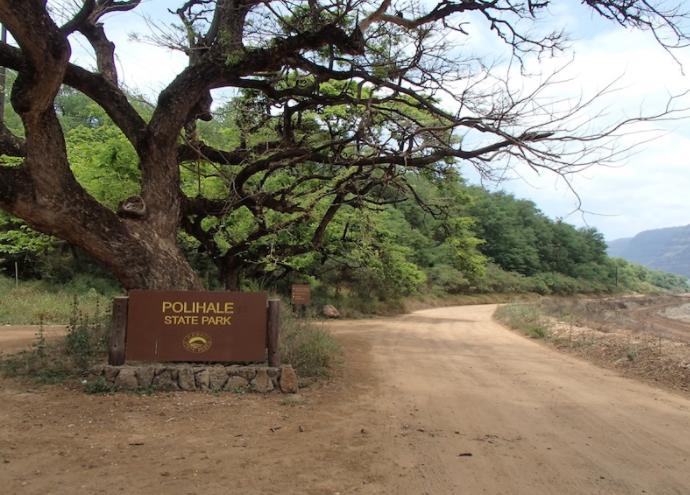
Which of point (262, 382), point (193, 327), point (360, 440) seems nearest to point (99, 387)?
point (193, 327)

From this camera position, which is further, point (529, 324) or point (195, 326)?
point (529, 324)

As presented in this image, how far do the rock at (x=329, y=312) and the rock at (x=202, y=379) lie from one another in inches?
845

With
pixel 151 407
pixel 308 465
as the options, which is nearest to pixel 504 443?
pixel 308 465

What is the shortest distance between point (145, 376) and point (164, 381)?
0.28m

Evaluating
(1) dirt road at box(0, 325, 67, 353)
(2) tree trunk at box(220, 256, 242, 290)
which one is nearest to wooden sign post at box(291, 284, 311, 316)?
(2) tree trunk at box(220, 256, 242, 290)

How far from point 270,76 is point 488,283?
2116 inches

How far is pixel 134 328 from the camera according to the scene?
8.80 meters

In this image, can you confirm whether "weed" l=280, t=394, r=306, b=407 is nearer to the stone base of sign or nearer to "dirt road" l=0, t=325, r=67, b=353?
the stone base of sign

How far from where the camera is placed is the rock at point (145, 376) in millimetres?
8484

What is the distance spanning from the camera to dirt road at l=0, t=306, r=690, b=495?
17.0ft

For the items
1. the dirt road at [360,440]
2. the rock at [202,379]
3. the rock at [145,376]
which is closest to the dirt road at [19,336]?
the dirt road at [360,440]

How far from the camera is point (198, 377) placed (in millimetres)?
8664

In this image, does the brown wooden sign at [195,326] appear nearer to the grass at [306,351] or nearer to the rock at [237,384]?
the rock at [237,384]

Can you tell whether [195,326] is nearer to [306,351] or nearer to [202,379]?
[202,379]
